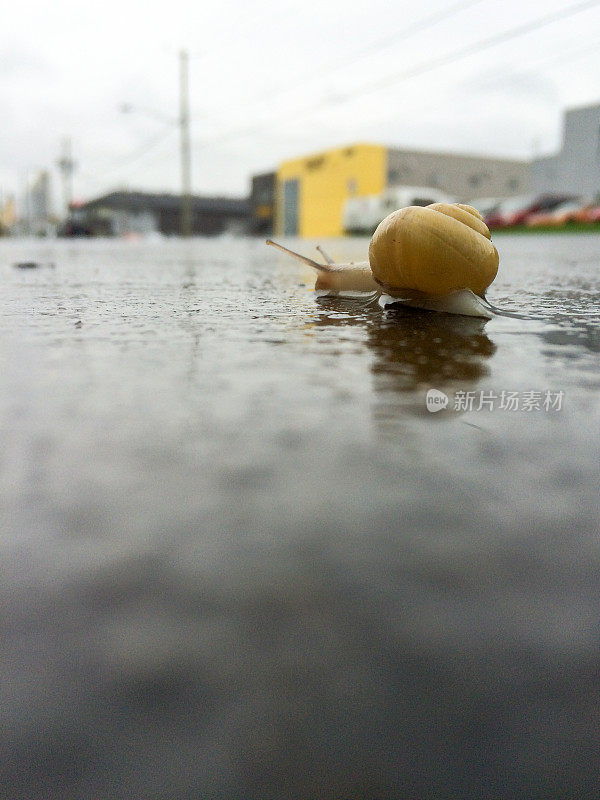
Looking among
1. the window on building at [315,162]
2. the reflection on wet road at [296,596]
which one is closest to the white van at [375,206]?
the window on building at [315,162]

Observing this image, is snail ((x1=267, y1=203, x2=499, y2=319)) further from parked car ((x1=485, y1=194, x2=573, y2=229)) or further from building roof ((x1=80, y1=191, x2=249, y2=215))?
building roof ((x1=80, y1=191, x2=249, y2=215))

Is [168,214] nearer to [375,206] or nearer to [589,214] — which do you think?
[375,206]

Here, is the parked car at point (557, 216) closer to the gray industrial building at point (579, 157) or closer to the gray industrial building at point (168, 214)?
the gray industrial building at point (579, 157)

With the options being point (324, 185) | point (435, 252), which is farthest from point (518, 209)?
point (324, 185)

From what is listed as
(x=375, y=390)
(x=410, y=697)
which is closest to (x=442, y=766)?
(x=410, y=697)

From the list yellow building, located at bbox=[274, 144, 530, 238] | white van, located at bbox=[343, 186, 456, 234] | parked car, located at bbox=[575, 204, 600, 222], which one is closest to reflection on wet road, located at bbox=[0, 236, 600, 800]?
parked car, located at bbox=[575, 204, 600, 222]

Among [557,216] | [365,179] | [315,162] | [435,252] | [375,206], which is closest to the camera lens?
[435,252]

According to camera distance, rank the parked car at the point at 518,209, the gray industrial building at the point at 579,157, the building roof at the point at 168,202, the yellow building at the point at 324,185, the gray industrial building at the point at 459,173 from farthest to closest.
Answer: the building roof at the point at 168,202 < the gray industrial building at the point at 459,173 < the yellow building at the point at 324,185 < the gray industrial building at the point at 579,157 < the parked car at the point at 518,209
